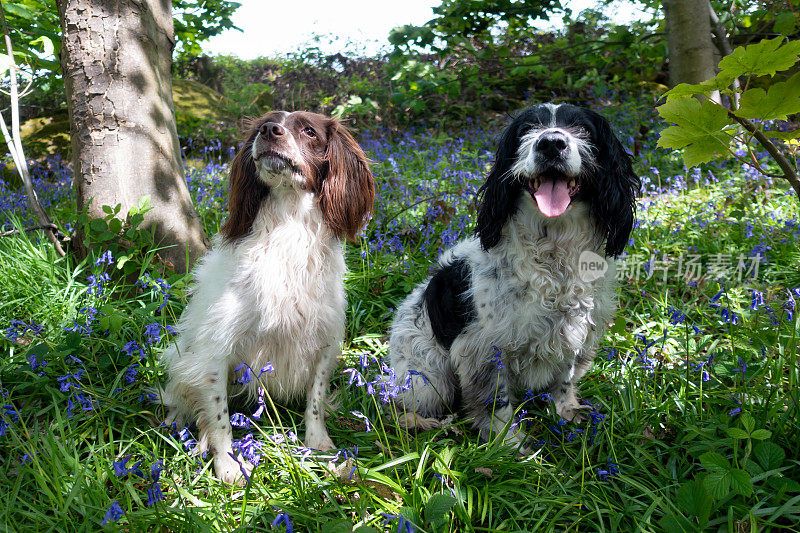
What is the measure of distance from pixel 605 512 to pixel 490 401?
2.50ft

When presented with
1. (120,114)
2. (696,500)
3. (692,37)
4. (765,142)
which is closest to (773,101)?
(765,142)

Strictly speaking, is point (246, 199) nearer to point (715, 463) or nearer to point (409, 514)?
point (409, 514)

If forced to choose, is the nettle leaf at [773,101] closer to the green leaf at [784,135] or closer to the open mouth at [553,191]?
the green leaf at [784,135]

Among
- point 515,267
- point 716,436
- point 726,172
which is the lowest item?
point 716,436

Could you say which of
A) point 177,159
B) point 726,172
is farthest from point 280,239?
point 726,172

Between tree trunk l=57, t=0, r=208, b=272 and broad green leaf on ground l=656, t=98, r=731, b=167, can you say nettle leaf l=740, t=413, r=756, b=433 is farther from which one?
tree trunk l=57, t=0, r=208, b=272

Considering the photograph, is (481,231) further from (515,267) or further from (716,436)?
(716,436)

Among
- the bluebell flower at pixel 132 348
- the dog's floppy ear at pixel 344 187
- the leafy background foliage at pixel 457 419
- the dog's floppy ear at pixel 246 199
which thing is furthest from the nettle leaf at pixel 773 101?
the bluebell flower at pixel 132 348

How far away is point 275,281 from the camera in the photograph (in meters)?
2.45

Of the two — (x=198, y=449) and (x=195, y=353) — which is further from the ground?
(x=195, y=353)

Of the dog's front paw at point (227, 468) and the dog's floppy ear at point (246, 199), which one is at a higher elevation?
the dog's floppy ear at point (246, 199)

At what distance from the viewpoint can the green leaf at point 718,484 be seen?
5.90 feet

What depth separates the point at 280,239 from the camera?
2492 millimetres

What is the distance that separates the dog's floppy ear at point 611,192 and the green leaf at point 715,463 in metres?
1.01
